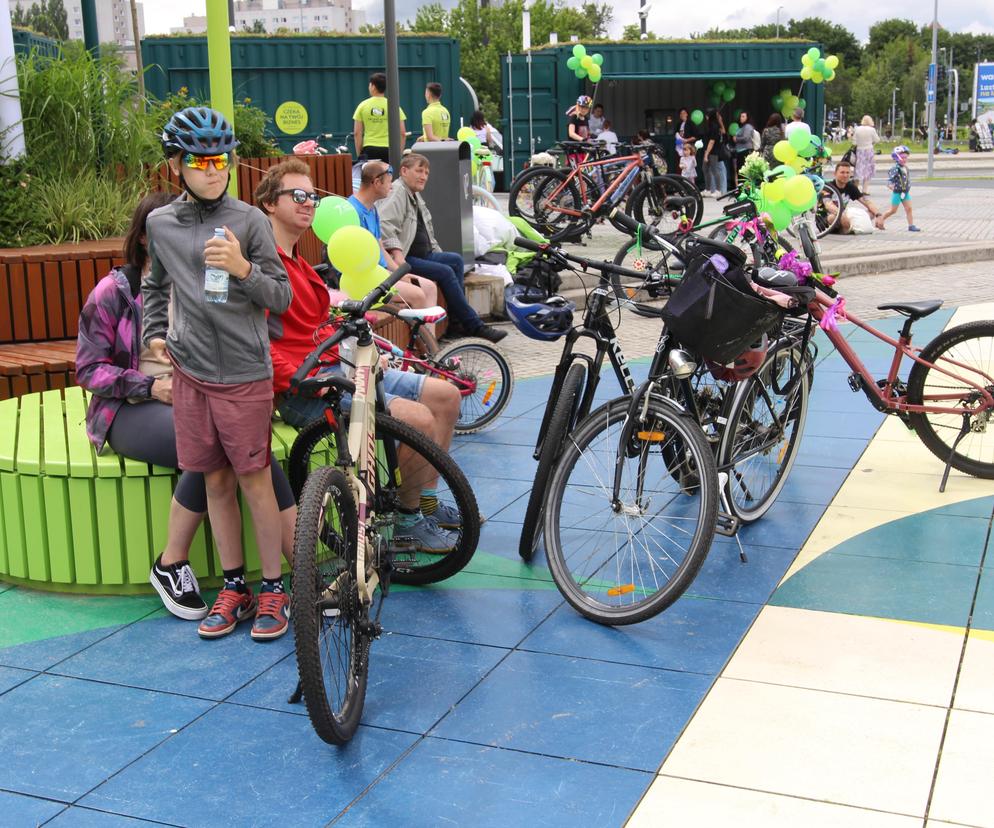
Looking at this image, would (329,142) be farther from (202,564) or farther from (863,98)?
(863,98)

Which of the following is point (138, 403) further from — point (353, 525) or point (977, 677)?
point (977, 677)

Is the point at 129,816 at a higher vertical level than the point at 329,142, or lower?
lower

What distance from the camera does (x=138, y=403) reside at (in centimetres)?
458

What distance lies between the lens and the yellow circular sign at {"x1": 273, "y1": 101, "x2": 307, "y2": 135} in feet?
68.1

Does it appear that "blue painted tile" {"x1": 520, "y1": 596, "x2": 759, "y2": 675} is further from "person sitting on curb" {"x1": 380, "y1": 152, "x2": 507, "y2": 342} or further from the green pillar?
"person sitting on curb" {"x1": 380, "y1": 152, "x2": 507, "y2": 342}

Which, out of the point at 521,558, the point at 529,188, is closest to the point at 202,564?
the point at 521,558

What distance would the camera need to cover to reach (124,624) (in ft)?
14.6

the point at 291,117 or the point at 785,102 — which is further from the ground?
the point at 785,102

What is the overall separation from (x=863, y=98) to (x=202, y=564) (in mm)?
84078

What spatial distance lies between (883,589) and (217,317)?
2755 millimetres

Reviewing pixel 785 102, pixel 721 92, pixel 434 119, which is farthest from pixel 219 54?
pixel 721 92

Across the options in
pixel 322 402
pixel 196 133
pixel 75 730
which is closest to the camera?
pixel 75 730

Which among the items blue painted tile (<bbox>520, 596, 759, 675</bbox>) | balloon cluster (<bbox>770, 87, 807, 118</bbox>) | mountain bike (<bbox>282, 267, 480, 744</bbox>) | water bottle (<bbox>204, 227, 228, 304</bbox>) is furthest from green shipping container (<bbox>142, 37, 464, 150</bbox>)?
water bottle (<bbox>204, 227, 228, 304</bbox>)

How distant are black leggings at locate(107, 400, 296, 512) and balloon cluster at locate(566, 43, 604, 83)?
20137 mm
